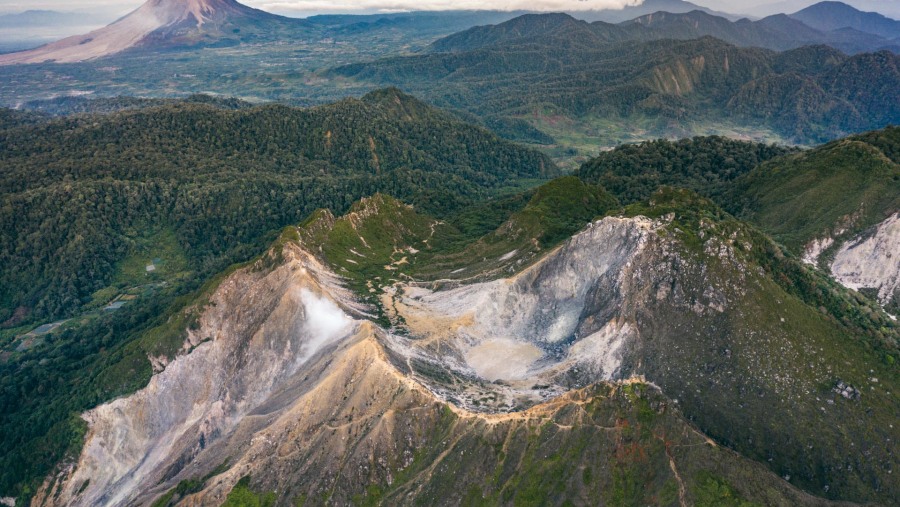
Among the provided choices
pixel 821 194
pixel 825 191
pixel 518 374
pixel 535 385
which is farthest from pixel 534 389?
pixel 825 191

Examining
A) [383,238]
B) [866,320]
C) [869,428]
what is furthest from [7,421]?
[866,320]

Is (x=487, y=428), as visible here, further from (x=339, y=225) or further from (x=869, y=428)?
(x=339, y=225)

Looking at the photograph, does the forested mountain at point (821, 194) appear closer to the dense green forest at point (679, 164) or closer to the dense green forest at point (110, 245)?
the dense green forest at point (679, 164)

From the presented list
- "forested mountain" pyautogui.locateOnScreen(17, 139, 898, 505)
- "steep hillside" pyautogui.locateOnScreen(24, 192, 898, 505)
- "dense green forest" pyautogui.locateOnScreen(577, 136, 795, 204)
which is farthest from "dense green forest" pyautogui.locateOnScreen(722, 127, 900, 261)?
"steep hillside" pyautogui.locateOnScreen(24, 192, 898, 505)

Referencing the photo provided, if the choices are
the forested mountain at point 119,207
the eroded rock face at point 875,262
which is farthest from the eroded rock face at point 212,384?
the eroded rock face at point 875,262

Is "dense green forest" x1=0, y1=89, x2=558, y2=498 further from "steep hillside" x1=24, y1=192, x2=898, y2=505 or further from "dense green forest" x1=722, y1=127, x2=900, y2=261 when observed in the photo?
"dense green forest" x1=722, y1=127, x2=900, y2=261

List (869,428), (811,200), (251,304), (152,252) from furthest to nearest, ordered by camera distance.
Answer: (152,252), (811,200), (251,304), (869,428)

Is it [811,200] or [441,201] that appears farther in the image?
[441,201]
